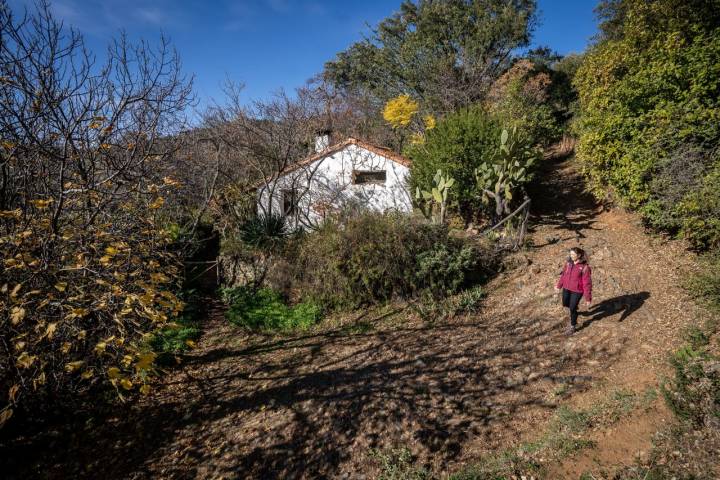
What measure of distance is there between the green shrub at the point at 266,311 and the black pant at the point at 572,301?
528cm

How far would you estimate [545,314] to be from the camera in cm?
623

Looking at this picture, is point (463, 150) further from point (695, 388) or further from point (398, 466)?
point (398, 466)

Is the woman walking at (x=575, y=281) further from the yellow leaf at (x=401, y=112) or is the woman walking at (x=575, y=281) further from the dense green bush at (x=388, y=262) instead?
the yellow leaf at (x=401, y=112)

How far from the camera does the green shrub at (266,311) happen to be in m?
8.18

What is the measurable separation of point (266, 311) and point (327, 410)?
4.45m

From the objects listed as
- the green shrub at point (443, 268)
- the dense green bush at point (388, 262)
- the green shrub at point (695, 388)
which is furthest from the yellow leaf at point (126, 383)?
the green shrub at point (443, 268)

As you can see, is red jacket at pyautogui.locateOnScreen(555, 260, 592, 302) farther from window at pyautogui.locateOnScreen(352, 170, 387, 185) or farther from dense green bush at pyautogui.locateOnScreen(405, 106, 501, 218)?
window at pyautogui.locateOnScreen(352, 170, 387, 185)

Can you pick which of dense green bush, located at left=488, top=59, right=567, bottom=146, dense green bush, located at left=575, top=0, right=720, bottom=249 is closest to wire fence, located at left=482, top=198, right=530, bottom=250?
dense green bush, located at left=575, top=0, right=720, bottom=249

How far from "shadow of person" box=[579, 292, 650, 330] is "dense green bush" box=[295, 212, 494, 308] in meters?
2.51

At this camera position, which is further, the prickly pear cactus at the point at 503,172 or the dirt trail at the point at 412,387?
the prickly pear cactus at the point at 503,172

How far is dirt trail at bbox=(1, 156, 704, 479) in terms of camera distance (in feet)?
13.4

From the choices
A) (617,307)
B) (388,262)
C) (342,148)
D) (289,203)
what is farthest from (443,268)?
(289,203)

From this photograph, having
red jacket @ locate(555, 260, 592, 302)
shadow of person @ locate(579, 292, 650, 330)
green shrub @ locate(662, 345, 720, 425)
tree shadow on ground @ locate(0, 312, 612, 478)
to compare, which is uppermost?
red jacket @ locate(555, 260, 592, 302)

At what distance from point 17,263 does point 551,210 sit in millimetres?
12625
